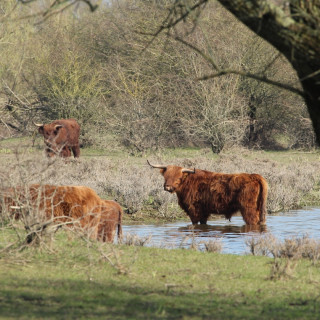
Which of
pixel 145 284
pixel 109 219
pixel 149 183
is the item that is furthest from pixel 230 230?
pixel 145 284

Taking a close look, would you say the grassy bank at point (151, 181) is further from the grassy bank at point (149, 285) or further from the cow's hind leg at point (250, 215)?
the cow's hind leg at point (250, 215)

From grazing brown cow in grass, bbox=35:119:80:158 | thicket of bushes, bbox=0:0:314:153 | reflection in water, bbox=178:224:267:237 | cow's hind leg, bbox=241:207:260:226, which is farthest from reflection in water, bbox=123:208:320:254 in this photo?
thicket of bushes, bbox=0:0:314:153

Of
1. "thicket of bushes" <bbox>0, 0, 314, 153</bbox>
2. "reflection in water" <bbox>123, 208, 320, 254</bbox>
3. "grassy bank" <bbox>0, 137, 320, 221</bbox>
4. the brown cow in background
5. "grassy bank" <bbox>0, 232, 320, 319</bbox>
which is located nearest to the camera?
"grassy bank" <bbox>0, 232, 320, 319</bbox>

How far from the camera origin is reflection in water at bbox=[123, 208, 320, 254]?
12.2m

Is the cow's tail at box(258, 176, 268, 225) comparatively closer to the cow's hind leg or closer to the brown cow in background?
the cow's hind leg

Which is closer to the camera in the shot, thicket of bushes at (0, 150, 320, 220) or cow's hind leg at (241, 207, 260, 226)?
cow's hind leg at (241, 207, 260, 226)

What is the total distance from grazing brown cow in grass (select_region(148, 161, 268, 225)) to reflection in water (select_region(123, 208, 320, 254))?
0.31m

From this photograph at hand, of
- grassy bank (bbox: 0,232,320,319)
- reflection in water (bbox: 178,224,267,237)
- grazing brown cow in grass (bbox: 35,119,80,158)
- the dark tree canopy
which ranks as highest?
the dark tree canopy

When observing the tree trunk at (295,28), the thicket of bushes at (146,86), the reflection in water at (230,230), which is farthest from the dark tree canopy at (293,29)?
the thicket of bushes at (146,86)

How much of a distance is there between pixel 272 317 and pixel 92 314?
4.73 feet

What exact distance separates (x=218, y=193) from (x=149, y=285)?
7030 millimetres

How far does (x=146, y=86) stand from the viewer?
34.1 metres

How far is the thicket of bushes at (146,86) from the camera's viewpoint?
30.7 metres

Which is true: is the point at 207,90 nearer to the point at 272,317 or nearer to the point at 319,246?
the point at 319,246
